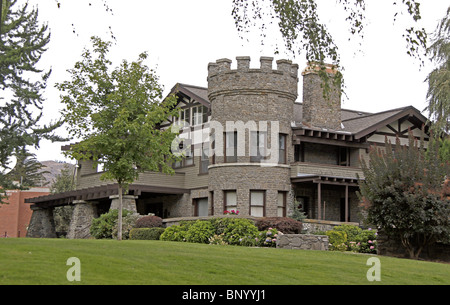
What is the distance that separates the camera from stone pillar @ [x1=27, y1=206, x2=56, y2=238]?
4200 cm

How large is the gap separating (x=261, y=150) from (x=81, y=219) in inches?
472

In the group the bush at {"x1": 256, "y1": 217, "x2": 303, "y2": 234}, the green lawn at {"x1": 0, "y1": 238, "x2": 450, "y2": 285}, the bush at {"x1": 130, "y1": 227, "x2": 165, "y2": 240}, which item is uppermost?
the bush at {"x1": 256, "y1": 217, "x2": 303, "y2": 234}

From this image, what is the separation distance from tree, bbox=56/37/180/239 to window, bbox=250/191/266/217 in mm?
8994

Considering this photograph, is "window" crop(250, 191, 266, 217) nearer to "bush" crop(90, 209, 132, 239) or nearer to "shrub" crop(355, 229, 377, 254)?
"bush" crop(90, 209, 132, 239)

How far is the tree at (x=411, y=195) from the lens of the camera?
19188mm

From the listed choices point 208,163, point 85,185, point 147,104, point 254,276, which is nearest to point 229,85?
point 208,163

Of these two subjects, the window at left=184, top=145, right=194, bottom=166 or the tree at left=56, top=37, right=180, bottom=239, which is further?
the window at left=184, top=145, right=194, bottom=166

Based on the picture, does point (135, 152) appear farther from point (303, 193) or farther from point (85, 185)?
point (85, 185)

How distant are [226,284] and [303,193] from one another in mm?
22408

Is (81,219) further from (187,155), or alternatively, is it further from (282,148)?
(282,148)

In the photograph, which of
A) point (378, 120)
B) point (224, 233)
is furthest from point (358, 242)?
point (378, 120)

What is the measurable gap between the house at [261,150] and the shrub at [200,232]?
477cm

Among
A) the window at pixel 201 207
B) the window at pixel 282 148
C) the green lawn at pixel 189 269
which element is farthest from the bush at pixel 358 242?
the window at pixel 201 207

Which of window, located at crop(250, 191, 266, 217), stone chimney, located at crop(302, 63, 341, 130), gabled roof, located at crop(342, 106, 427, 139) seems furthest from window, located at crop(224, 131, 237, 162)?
gabled roof, located at crop(342, 106, 427, 139)
